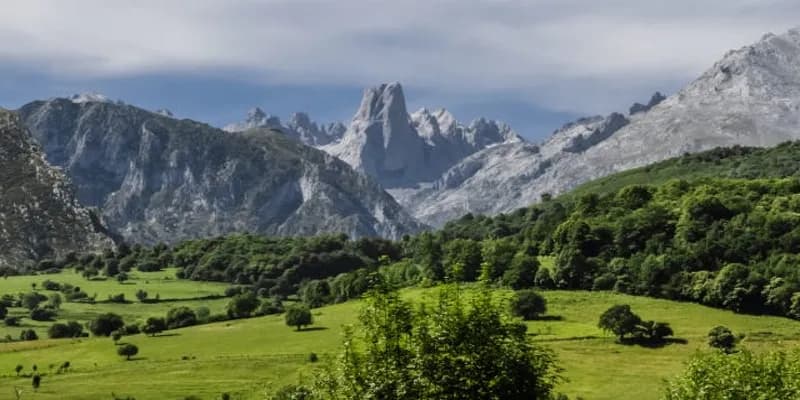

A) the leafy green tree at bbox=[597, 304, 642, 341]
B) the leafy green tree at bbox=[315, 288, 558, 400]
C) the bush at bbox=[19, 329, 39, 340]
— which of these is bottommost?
the bush at bbox=[19, 329, 39, 340]

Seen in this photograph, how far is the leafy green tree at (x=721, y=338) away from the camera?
463 ft

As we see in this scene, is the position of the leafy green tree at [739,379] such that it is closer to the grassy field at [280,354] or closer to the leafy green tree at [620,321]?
the grassy field at [280,354]

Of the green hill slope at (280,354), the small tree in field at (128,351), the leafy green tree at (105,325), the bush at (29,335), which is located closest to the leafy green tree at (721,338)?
the green hill slope at (280,354)

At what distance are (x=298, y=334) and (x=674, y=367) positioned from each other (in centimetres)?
7337

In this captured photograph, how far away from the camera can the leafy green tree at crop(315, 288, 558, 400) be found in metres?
43.7

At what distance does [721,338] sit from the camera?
465 ft

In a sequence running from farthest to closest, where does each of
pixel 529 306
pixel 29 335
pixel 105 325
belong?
pixel 105 325 → pixel 29 335 → pixel 529 306

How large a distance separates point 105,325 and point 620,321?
114m

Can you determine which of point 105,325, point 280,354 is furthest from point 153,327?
point 280,354

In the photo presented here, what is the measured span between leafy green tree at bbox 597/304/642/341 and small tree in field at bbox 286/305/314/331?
60074mm

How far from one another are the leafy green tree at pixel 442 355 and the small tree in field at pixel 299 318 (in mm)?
130190

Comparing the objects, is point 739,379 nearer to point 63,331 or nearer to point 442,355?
point 442,355

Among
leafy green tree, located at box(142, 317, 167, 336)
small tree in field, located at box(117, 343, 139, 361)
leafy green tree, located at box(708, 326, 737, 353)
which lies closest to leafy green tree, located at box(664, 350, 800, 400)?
leafy green tree, located at box(708, 326, 737, 353)

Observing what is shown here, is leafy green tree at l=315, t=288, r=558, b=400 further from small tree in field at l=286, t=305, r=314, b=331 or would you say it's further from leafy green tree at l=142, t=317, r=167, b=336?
leafy green tree at l=142, t=317, r=167, b=336
